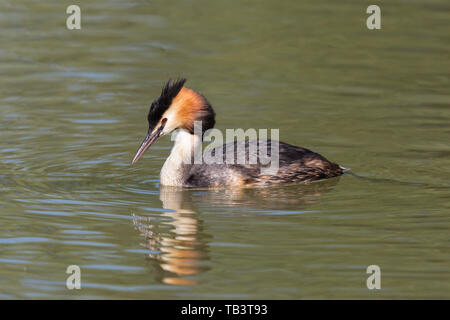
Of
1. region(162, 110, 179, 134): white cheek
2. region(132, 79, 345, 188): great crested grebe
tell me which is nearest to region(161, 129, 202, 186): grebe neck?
region(132, 79, 345, 188): great crested grebe

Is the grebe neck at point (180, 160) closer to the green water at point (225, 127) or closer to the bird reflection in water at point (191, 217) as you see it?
the bird reflection in water at point (191, 217)

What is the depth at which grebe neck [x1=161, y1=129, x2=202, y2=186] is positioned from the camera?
10.9 m

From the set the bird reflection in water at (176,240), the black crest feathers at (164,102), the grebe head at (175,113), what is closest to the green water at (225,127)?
the bird reflection in water at (176,240)

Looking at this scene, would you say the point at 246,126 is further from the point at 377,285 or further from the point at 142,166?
the point at 377,285

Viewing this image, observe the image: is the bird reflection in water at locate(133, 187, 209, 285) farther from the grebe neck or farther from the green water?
the grebe neck

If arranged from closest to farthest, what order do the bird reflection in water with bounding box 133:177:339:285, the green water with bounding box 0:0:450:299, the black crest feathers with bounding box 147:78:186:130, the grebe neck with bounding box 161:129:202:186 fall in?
1. the green water with bounding box 0:0:450:299
2. the bird reflection in water with bounding box 133:177:339:285
3. the black crest feathers with bounding box 147:78:186:130
4. the grebe neck with bounding box 161:129:202:186

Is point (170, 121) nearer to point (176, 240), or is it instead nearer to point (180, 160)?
point (180, 160)

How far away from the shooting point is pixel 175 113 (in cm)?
1091

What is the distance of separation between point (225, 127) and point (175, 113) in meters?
2.47

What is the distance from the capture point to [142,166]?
1186cm

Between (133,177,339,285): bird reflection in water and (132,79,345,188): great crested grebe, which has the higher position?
(132,79,345,188): great crested grebe

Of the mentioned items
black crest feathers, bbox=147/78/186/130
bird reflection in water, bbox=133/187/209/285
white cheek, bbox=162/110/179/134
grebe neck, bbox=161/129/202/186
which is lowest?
bird reflection in water, bbox=133/187/209/285

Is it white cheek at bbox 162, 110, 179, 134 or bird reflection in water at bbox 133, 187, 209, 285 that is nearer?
bird reflection in water at bbox 133, 187, 209, 285

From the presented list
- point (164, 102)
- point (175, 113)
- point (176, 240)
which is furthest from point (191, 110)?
point (176, 240)
